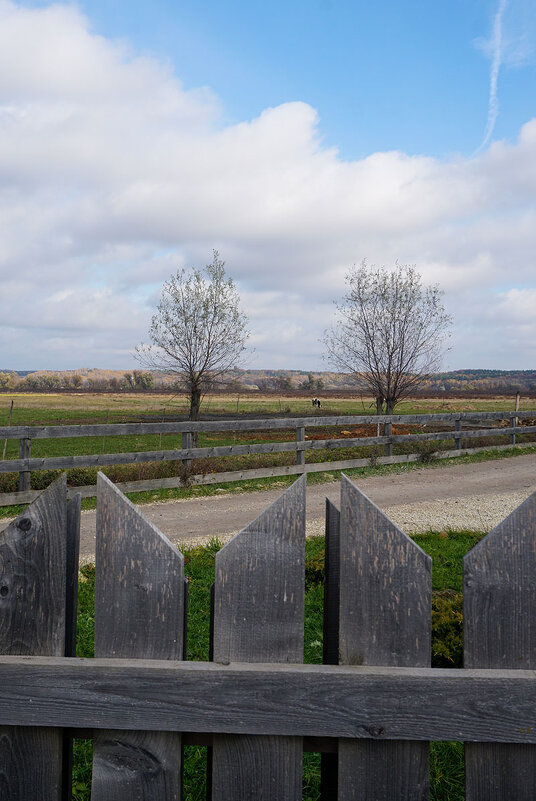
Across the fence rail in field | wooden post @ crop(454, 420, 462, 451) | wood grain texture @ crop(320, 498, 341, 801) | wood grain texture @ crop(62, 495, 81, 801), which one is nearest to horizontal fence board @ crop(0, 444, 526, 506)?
the fence rail in field

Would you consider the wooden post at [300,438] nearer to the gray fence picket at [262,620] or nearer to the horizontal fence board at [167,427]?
the horizontal fence board at [167,427]

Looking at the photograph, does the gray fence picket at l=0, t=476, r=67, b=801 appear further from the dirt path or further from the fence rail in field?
the fence rail in field

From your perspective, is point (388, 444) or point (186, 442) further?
point (388, 444)

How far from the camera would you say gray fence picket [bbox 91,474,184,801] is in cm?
135

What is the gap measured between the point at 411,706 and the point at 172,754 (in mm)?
555

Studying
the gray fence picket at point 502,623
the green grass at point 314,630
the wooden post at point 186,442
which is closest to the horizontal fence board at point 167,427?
the wooden post at point 186,442

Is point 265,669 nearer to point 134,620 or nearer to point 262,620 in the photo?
point 262,620

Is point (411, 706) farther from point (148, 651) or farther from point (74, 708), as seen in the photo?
Answer: point (74, 708)

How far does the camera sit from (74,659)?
4.46 feet

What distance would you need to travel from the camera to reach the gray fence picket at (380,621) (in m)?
1.33

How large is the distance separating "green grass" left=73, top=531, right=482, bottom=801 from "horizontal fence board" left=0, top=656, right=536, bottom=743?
1.54 meters

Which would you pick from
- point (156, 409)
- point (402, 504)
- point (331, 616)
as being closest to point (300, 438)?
point (402, 504)

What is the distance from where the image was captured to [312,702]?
1.31 metres

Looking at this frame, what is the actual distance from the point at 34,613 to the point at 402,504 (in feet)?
29.1
